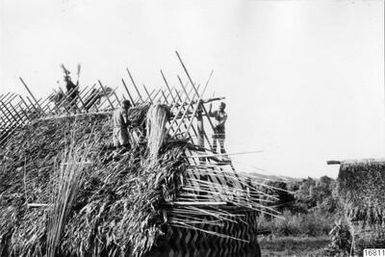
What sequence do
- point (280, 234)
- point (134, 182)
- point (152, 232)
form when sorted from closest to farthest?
1. point (152, 232)
2. point (134, 182)
3. point (280, 234)

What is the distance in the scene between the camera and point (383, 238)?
40.8 ft

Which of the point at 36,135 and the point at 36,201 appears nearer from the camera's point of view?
the point at 36,201

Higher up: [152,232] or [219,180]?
[219,180]

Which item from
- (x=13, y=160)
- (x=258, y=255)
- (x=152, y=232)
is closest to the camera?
(x=152, y=232)

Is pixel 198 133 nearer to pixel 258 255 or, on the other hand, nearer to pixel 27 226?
pixel 258 255

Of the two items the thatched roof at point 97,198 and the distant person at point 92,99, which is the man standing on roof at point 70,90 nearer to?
the distant person at point 92,99

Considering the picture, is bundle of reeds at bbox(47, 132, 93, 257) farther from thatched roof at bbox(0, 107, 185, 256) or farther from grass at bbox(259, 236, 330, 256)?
grass at bbox(259, 236, 330, 256)

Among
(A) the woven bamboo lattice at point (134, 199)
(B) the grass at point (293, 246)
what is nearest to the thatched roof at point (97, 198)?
(A) the woven bamboo lattice at point (134, 199)

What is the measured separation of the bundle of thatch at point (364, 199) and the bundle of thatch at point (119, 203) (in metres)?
5.88

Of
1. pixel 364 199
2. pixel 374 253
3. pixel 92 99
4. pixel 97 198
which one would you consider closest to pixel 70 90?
pixel 92 99

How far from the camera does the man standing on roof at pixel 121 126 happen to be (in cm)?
726

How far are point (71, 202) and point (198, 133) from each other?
2723mm

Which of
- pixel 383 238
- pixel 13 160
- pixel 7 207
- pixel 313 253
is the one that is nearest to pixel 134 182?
pixel 7 207

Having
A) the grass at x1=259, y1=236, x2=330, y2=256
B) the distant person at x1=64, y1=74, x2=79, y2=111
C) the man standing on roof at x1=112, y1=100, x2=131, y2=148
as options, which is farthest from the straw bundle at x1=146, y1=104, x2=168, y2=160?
the grass at x1=259, y1=236, x2=330, y2=256
